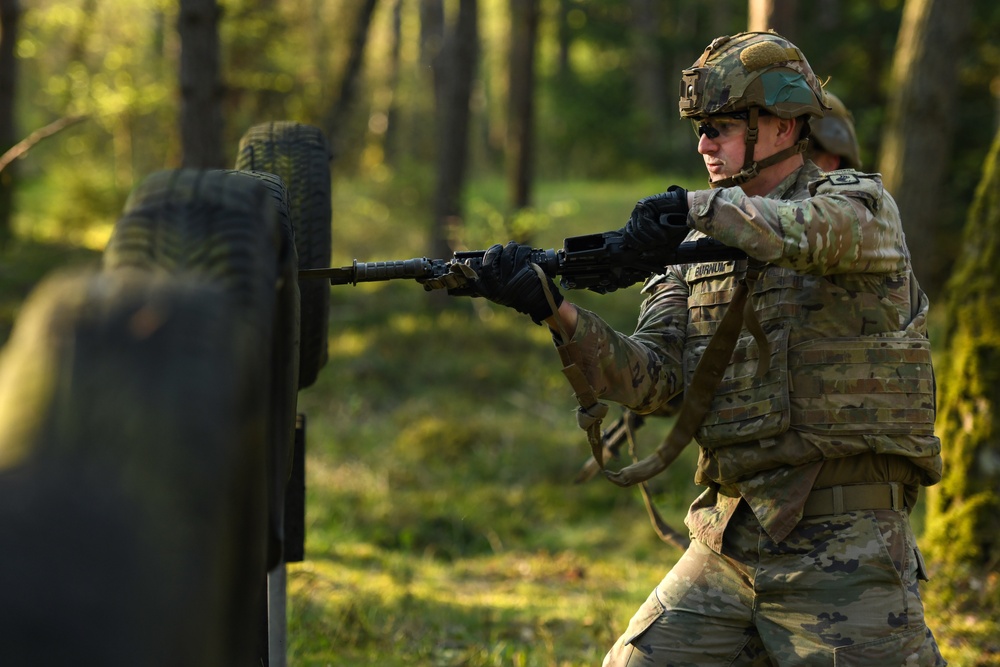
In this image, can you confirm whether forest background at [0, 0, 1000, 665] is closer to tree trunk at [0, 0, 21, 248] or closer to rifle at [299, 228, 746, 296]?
tree trunk at [0, 0, 21, 248]

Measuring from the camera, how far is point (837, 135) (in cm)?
607

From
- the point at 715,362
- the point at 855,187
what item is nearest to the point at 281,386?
the point at 715,362

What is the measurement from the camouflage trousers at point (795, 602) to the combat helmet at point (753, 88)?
1.12m

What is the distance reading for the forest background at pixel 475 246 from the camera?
213 inches

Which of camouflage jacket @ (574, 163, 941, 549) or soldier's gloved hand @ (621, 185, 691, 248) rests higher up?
soldier's gloved hand @ (621, 185, 691, 248)

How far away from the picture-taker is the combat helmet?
323cm

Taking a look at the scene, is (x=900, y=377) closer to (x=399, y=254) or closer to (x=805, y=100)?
(x=805, y=100)

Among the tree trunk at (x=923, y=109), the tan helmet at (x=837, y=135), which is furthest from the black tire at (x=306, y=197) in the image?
the tree trunk at (x=923, y=109)

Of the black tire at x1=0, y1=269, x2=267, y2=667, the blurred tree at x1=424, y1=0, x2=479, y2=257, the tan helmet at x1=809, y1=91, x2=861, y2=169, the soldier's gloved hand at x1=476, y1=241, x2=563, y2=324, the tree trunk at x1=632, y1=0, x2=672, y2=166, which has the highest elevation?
the tree trunk at x1=632, y1=0, x2=672, y2=166

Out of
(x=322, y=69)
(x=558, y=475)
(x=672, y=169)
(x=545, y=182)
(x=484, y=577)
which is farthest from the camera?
(x=545, y=182)

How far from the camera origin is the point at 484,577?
669cm

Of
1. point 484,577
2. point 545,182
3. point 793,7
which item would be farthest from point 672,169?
point 484,577

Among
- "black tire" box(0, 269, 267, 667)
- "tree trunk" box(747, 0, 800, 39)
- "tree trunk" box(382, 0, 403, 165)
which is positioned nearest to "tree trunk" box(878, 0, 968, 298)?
"tree trunk" box(747, 0, 800, 39)

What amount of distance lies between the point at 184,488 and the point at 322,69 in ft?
Answer: 81.4
